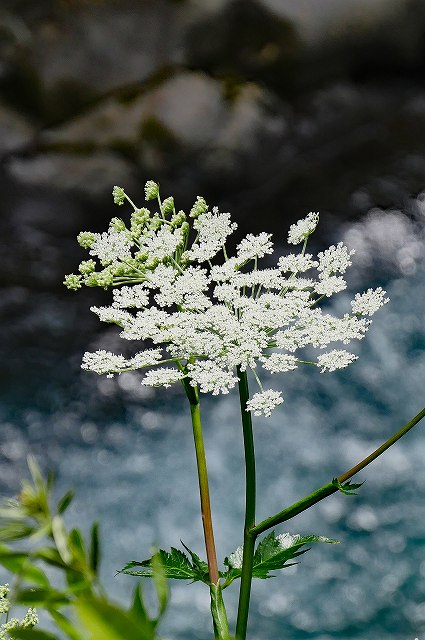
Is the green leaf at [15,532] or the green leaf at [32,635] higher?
the green leaf at [15,532]

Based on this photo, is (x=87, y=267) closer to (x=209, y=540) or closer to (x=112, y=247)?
(x=112, y=247)

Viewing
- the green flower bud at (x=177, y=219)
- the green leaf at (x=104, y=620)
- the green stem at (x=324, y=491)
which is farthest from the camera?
the green flower bud at (x=177, y=219)

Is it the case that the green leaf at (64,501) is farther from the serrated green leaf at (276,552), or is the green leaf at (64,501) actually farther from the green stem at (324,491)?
the serrated green leaf at (276,552)

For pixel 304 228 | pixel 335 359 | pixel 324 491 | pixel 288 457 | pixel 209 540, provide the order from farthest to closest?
pixel 288 457 → pixel 304 228 → pixel 335 359 → pixel 209 540 → pixel 324 491

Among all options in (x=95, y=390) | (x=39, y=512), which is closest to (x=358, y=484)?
(x=39, y=512)

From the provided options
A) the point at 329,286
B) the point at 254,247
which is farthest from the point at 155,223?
the point at 329,286

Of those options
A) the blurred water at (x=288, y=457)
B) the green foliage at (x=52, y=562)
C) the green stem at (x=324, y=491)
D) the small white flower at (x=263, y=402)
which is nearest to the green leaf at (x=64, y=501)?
the green foliage at (x=52, y=562)
